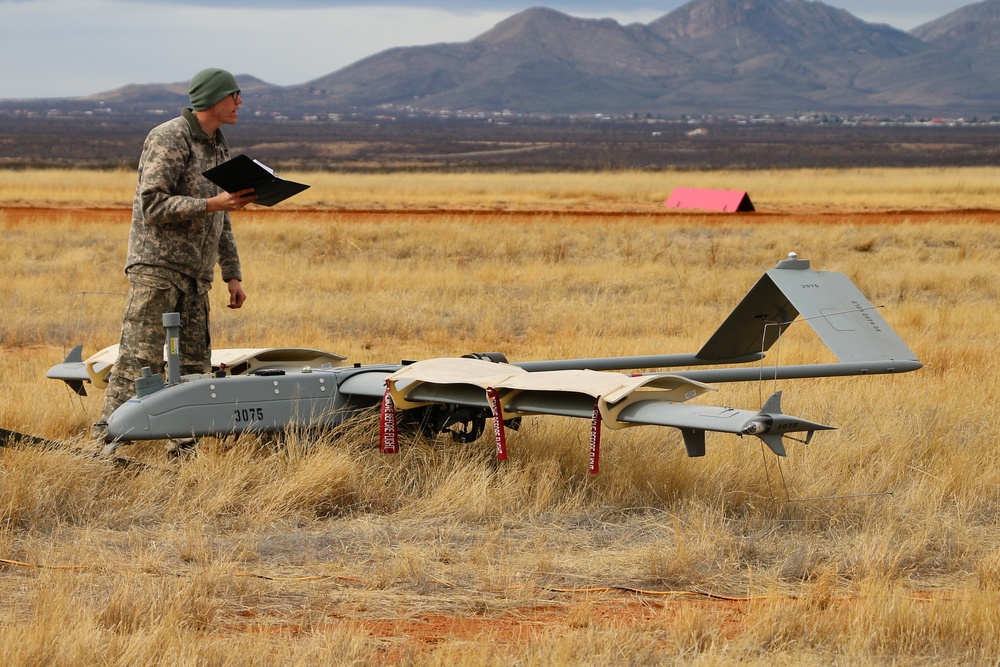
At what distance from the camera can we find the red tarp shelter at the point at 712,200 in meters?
32.2

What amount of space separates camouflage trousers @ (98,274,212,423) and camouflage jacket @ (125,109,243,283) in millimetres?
93

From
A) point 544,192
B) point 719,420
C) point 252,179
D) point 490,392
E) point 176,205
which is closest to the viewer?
point 719,420

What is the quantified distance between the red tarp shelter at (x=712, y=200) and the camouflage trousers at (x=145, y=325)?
87.5 feet

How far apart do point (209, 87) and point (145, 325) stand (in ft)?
4.60

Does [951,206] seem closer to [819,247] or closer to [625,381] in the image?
[819,247]

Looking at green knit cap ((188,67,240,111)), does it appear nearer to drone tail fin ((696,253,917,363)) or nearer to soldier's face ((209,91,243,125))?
soldier's face ((209,91,243,125))

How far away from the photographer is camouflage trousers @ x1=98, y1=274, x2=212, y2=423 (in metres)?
6.47

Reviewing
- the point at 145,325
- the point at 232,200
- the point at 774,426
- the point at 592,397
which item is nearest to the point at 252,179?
the point at 232,200

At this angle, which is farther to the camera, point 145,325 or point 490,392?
point 145,325

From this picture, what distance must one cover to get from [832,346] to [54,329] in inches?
362

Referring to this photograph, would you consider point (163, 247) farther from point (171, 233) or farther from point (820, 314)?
point (820, 314)

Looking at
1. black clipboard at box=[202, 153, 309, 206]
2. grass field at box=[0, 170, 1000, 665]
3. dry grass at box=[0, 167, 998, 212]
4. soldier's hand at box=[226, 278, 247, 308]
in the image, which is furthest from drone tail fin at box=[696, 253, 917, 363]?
dry grass at box=[0, 167, 998, 212]

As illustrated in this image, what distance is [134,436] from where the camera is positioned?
605 centimetres

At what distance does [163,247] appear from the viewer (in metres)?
6.44
